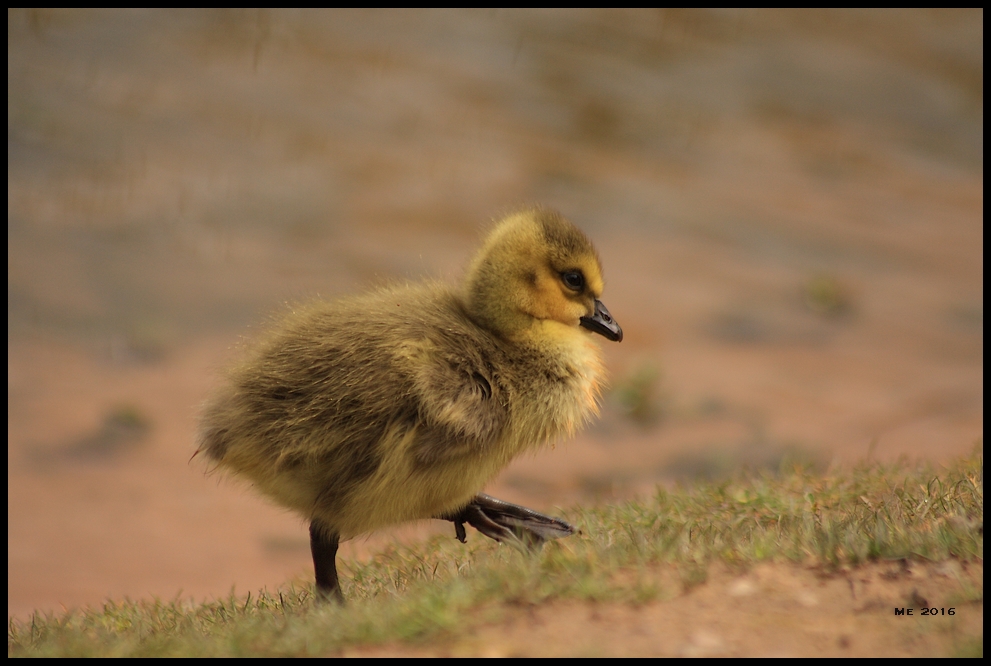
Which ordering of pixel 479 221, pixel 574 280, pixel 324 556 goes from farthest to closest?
pixel 479 221, pixel 574 280, pixel 324 556

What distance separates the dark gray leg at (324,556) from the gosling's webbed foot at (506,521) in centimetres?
44

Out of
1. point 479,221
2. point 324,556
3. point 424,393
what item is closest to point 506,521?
point 324,556

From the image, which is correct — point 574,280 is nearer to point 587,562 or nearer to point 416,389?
point 416,389

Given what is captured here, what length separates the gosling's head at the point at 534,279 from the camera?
379cm

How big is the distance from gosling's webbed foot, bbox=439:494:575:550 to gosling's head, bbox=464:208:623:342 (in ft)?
2.31

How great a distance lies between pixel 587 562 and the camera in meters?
3.10

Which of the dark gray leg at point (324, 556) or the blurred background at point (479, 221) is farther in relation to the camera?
the blurred background at point (479, 221)

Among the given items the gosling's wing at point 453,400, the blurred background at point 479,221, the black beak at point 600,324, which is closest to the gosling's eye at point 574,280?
the black beak at point 600,324

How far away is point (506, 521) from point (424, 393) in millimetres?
834

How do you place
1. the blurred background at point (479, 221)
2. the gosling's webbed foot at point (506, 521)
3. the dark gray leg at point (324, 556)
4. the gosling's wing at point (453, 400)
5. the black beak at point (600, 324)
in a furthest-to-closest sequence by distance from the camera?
the blurred background at point (479, 221) < the black beak at point (600, 324) < the gosling's webbed foot at point (506, 521) < the dark gray leg at point (324, 556) < the gosling's wing at point (453, 400)

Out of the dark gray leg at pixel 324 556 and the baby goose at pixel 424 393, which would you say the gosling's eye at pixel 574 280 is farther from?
the dark gray leg at pixel 324 556

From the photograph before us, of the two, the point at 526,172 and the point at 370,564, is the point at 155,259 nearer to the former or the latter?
the point at 526,172

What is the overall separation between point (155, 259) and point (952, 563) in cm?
899

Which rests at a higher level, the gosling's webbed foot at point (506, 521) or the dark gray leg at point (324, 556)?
the gosling's webbed foot at point (506, 521)
